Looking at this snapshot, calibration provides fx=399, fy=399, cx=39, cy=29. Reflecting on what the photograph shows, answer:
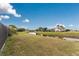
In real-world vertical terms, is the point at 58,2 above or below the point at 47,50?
above

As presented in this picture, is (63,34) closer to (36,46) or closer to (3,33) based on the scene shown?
(36,46)

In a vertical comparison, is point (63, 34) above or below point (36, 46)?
above

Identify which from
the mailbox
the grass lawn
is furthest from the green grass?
the mailbox

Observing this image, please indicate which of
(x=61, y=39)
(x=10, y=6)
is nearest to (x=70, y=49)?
(x=61, y=39)

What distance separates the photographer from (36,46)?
6.62 metres

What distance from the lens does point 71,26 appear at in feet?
21.7

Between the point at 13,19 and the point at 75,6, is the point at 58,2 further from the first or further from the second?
the point at 13,19

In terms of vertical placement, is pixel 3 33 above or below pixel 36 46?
above

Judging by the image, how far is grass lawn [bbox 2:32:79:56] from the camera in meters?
6.57

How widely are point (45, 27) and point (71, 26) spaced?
431 millimetres

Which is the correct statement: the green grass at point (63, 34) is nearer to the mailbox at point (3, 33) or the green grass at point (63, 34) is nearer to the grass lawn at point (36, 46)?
the grass lawn at point (36, 46)

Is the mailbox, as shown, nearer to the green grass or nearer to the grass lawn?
the grass lawn

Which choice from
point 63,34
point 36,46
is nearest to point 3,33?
point 36,46

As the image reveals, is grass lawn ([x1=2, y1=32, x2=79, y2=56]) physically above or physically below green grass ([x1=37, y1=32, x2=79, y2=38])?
below
